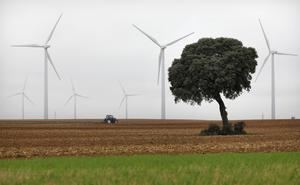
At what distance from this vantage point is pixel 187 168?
28.6 metres

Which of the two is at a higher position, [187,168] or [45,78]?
[45,78]

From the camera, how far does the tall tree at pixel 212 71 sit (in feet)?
260

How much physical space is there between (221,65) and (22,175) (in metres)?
57.0

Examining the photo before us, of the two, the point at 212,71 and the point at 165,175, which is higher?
the point at 212,71

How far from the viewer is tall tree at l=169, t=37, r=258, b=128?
260 ft

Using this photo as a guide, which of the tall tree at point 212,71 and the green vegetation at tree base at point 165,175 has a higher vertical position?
the tall tree at point 212,71

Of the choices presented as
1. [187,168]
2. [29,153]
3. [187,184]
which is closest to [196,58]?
[29,153]

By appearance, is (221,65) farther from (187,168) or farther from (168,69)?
(187,168)

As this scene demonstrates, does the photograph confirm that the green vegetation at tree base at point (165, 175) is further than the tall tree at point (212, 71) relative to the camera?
No

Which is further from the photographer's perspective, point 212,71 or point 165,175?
point 212,71

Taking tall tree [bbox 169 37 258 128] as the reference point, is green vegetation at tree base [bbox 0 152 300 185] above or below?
below

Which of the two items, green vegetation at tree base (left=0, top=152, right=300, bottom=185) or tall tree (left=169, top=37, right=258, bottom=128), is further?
tall tree (left=169, top=37, right=258, bottom=128)

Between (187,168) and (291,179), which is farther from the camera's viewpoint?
(187,168)

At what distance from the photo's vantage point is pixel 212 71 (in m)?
79.3
